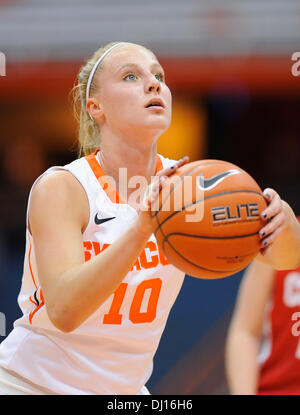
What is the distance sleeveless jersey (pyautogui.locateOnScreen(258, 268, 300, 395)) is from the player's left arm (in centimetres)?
46

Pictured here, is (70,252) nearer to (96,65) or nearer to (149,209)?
(149,209)

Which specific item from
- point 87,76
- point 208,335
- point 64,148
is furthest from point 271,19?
point 87,76

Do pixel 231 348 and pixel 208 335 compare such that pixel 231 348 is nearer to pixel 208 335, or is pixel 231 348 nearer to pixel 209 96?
pixel 208 335

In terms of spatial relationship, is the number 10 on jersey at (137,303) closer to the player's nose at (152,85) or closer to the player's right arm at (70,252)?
the player's right arm at (70,252)

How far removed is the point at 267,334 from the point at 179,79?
28.7 ft

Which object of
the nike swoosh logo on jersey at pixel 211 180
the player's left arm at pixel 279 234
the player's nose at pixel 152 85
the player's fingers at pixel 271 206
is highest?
the player's nose at pixel 152 85

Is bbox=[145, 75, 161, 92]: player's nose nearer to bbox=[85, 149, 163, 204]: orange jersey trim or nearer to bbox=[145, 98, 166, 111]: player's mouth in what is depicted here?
bbox=[145, 98, 166, 111]: player's mouth

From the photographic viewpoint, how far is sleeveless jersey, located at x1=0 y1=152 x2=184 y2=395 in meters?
2.73

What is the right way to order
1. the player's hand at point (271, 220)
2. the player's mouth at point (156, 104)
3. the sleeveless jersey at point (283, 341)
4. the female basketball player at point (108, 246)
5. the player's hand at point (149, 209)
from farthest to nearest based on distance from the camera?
the sleeveless jersey at point (283, 341) < the player's mouth at point (156, 104) < the female basketball player at point (108, 246) < the player's hand at point (271, 220) < the player's hand at point (149, 209)

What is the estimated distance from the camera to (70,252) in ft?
7.98

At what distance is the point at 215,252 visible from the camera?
7.91 feet

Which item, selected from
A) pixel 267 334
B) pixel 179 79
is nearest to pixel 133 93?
pixel 267 334

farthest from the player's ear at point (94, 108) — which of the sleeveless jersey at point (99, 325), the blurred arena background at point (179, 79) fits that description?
the blurred arena background at point (179, 79)

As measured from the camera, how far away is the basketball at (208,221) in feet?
7.70
